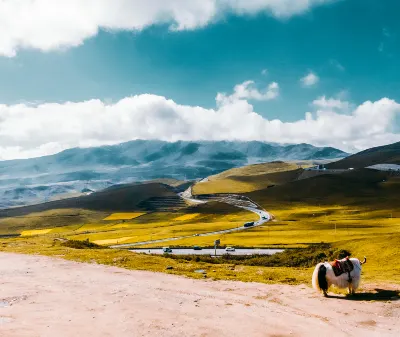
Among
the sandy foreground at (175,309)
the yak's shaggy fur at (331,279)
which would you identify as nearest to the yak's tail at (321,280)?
the yak's shaggy fur at (331,279)

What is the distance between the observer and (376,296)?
25.0 metres

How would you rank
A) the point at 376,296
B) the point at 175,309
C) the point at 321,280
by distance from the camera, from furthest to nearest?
the point at 321,280, the point at 376,296, the point at 175,309

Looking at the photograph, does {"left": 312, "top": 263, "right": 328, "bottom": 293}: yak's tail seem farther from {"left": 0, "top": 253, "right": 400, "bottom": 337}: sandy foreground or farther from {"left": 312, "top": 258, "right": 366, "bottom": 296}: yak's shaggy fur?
{"left": 0, "top": 253, "right": 400, "bottom": 337}: sandy foreground

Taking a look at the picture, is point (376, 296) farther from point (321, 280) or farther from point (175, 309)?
point (175, 309)

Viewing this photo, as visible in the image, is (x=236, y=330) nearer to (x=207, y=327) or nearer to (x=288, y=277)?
(x=207, y=327)

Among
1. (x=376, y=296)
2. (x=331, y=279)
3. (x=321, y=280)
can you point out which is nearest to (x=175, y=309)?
(x=321, y=280)

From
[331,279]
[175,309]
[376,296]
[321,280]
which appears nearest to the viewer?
[175,309]

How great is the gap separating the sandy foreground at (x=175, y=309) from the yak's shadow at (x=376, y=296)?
2.81 feet

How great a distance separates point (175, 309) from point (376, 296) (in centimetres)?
1335

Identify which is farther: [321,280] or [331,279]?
[331,279]

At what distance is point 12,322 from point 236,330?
10865 mm

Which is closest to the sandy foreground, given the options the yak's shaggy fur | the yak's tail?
the yak's tail

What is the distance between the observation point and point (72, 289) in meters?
27.3

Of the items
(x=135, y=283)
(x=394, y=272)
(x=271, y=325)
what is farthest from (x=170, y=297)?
(x=394, y=272)
